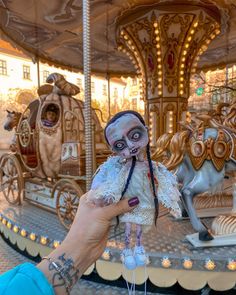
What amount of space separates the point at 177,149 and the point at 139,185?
152 centimetres

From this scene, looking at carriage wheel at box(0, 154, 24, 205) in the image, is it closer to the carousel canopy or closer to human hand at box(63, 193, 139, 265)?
the carousel canopy

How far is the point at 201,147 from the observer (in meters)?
2.45

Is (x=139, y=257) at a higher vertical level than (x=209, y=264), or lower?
higher

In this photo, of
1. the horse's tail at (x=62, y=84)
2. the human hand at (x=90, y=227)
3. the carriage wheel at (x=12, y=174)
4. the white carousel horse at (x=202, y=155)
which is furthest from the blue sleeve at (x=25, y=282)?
the carriage wheel at (x=12, y=174)

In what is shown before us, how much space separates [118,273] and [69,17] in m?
4.00

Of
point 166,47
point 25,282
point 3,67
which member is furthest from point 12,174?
point 3,67

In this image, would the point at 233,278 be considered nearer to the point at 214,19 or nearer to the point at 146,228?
the point at 146,228

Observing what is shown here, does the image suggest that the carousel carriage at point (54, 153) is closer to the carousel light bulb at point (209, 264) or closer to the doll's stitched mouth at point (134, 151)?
the carousel light bulb at point (209, 264)

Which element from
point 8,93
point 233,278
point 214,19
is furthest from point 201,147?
point 8,93

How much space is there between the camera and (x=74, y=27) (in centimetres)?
509

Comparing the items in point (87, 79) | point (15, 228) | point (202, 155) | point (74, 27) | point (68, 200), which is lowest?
point (15, 228)

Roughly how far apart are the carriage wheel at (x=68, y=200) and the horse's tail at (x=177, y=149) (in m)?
0.93

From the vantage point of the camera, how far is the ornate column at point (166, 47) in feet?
14.7

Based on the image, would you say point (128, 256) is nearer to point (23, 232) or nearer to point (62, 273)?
point (62, 273)
